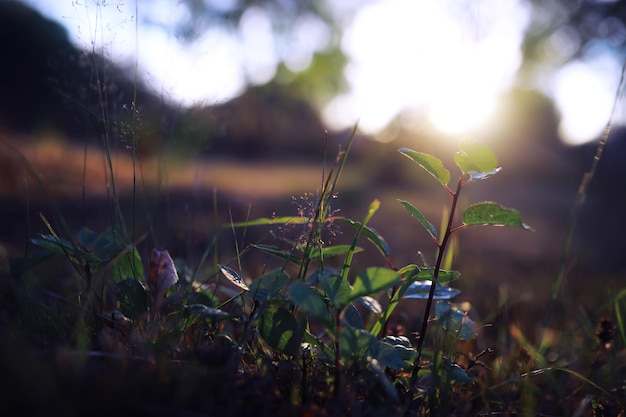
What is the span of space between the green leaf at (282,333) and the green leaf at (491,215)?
39 centimetres

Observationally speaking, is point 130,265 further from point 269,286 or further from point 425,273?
point 425,273

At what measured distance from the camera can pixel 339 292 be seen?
0.84 m

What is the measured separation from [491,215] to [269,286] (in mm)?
458

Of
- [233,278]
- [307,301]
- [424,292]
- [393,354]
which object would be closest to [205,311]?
[233,278]

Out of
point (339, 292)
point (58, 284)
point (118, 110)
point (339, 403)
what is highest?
point (118, 110)

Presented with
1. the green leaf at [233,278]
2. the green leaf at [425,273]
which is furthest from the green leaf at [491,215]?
the green leaf at [233,278]

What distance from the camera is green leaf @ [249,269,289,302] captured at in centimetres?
94

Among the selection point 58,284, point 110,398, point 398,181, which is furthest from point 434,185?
point 110,398

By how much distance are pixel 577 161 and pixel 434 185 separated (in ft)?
13.1

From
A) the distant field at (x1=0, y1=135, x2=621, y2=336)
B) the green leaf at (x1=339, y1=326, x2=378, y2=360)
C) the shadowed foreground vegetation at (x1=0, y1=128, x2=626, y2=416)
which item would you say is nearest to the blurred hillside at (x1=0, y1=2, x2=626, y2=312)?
the distant field at (x1=0, y1=135, x2=621, y2=336)

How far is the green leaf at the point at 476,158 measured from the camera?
89cm

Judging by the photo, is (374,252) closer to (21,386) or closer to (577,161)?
(21,386)

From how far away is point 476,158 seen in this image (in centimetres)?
90

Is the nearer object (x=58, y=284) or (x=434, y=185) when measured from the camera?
(x=58, y=284)
